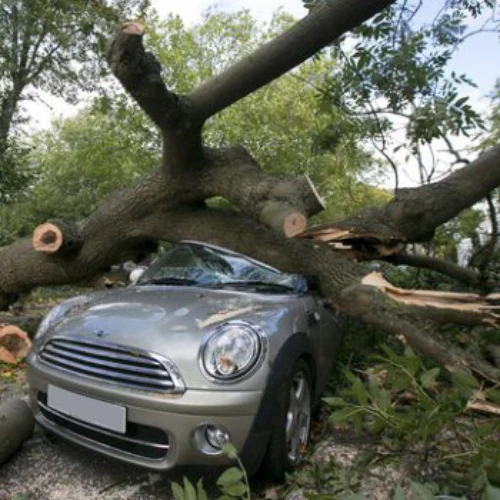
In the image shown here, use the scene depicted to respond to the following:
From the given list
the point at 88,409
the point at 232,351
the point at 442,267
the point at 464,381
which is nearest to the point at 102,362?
the point at 88,409

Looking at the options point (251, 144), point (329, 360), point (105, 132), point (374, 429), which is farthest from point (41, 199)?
point (374, 429)

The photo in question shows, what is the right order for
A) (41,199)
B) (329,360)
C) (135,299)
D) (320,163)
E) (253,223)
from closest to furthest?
(135,299)
(329,360)
(253,223)
(320,163)
(41,199)

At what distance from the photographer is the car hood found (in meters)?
2.57

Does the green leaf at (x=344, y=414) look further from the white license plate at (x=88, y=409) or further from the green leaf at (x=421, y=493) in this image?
the white license plate at (x=88, y=409)

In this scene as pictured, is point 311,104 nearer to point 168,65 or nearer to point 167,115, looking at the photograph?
point 168,65

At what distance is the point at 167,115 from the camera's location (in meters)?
3.65

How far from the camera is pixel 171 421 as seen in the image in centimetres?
241

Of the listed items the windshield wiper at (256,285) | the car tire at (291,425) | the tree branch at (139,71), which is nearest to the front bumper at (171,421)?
the car tire at (291,425)

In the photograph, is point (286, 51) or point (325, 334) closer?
→ point (286, 51)

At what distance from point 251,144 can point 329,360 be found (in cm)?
1355

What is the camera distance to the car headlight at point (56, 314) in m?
3.17

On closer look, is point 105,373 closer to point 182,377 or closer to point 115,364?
point 115,364

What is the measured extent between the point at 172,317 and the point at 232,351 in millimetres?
447

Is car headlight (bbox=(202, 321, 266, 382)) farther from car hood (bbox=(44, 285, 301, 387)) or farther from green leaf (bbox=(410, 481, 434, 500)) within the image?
green leaf (bbox=(410, 481, 434, 500))
